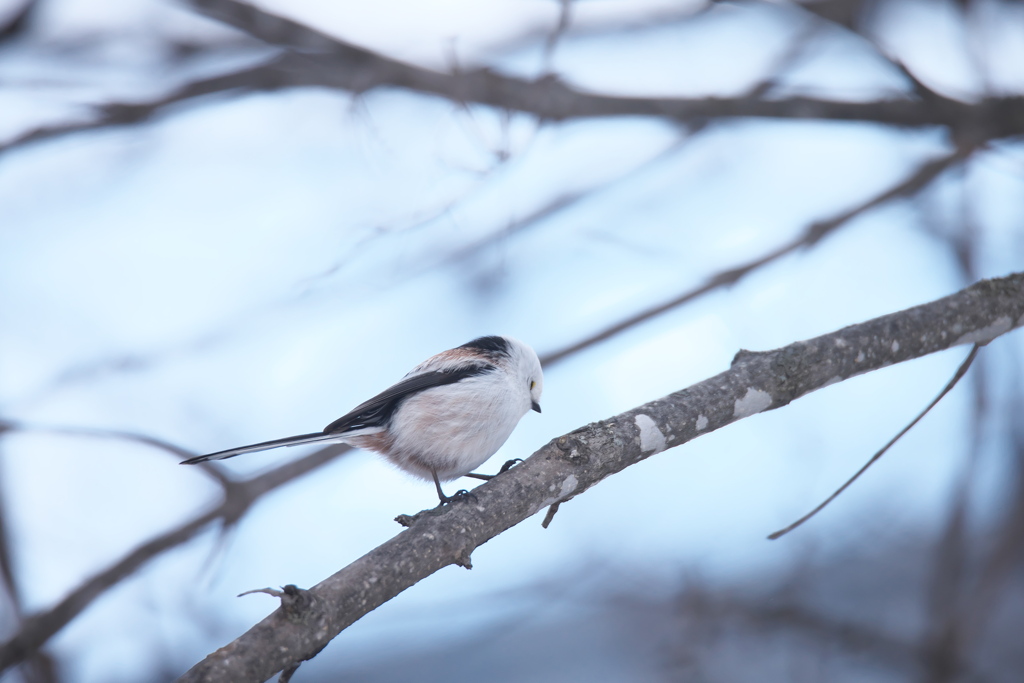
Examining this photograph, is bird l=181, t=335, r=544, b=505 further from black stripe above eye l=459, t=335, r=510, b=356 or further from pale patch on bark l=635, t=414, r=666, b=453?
pale patch on bark l=635, t=414, r=666, b=453

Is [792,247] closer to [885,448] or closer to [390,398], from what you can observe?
[885,448]

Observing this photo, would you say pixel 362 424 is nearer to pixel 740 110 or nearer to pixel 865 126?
pixel 740 110

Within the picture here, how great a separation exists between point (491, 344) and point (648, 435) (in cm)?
87

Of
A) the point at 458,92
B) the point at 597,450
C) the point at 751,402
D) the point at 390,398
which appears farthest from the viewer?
the point at 458,92

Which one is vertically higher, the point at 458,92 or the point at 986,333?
the point at 458,92

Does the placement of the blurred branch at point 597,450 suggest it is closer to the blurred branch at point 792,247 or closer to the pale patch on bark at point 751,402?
the pale patch on bark at point 751,402

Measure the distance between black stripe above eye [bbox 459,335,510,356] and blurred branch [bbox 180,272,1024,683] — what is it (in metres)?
0.76

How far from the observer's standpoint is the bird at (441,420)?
2051 millimetres

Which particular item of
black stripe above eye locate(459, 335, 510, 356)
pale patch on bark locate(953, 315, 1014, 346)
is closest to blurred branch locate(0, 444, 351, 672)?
black stripe above eye locate(459, 335, 510, 356)

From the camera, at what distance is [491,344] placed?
242 cm

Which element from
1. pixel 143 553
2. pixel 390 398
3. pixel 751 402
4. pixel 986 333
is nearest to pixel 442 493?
pixel 390 398

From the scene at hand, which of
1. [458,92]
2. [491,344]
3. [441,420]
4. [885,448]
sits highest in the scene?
[458,92]

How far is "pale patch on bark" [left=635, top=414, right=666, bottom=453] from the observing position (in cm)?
168

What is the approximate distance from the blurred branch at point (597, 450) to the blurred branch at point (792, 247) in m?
0.80
